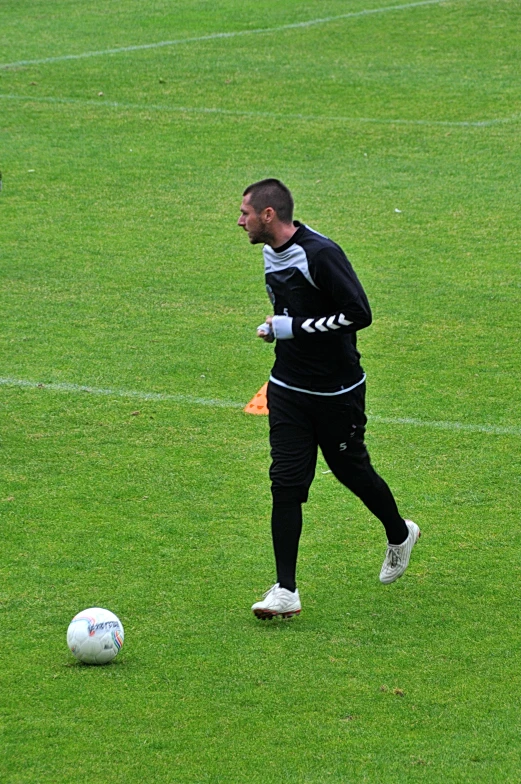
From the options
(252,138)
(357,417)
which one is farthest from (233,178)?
(357,417)

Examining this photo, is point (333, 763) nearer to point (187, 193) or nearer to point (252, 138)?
point (187, 193)

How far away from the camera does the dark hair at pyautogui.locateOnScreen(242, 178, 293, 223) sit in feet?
20.5

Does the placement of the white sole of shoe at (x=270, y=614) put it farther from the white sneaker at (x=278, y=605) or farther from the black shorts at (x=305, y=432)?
the black shorts at (x=305, y=432)

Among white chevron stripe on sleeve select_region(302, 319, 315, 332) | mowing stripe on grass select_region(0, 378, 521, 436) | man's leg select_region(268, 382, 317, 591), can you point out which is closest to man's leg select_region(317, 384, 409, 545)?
man's leg select_region(268, 382, 317, 591)

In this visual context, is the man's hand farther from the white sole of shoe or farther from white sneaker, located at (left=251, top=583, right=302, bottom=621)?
the white sole of shoe

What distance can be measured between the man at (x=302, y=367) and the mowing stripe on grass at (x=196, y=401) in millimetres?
2573

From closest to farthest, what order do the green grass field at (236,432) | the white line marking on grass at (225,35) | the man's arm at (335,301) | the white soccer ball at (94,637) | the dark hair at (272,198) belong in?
the green grass field at (236,432) → the white soccer ball at (94,637) → the man's arm at (335,301) → the dark hair at (272,198) → the white line marking on grass at (225,35)

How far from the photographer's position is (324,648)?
19.9 feet

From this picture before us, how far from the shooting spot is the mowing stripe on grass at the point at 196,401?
9.05 m

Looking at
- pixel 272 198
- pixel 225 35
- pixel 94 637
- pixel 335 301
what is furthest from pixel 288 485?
pixel 225 35

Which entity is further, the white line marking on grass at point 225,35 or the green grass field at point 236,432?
the white line marking on grass at point 225,35

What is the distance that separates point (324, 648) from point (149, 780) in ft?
4.51

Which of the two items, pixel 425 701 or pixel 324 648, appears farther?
pixel 324 648

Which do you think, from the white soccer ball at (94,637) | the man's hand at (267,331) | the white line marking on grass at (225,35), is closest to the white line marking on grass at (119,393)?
the man's hand at (267,331)
